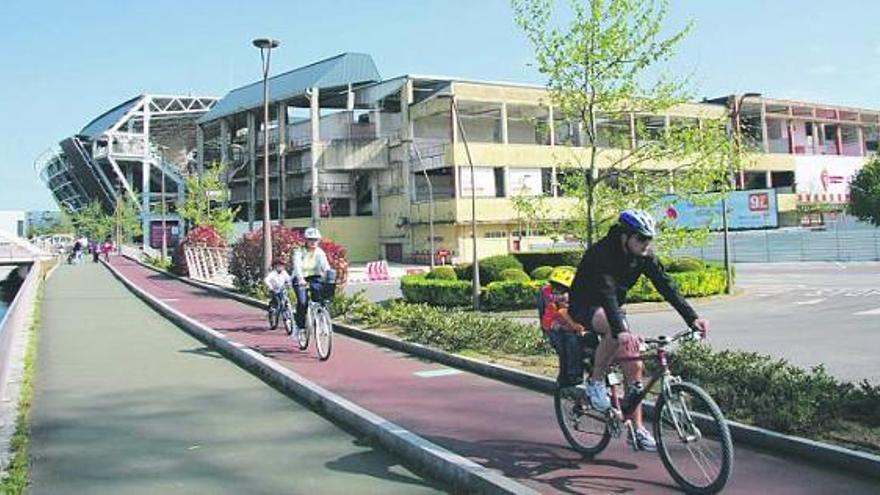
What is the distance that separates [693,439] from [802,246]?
44.5 meters

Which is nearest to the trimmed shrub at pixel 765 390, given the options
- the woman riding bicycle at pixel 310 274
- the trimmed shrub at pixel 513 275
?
the woman riding bicycle at pixel 310 274

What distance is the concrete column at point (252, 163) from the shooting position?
247ft

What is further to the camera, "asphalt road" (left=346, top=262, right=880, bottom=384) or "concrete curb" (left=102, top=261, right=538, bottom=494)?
"asphalt road" (left=346, top=262, right=880, bottom=384)

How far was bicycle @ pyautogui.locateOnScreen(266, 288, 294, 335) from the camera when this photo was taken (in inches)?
536

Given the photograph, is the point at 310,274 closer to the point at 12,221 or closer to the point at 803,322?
the point at 803,322

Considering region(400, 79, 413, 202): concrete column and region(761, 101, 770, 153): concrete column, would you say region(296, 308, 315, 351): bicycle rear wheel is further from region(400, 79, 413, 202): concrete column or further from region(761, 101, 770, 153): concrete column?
region(761, 101, 770, 153): concrete column

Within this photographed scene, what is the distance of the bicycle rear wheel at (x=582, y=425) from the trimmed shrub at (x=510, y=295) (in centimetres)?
1343

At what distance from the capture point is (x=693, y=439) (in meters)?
4.93

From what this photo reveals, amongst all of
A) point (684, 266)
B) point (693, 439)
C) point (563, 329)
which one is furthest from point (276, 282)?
point (684, 266)

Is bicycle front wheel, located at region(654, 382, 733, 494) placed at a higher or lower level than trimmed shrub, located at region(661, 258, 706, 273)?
lower

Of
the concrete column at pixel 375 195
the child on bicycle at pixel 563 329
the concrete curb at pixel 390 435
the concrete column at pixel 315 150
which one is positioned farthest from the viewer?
the concrete column at pixel 375 195

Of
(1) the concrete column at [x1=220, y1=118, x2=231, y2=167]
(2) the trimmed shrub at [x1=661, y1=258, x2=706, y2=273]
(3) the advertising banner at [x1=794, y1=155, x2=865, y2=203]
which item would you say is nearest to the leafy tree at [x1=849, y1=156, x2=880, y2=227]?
(3) the advertising banner at [x1=794, y1=155, x2=865, y2=203]

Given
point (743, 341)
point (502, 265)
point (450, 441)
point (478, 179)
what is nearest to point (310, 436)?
point (450, 441)

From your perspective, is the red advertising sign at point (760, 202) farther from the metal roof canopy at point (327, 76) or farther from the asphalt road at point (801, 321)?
the metal roof canopy at point (327, 76)
